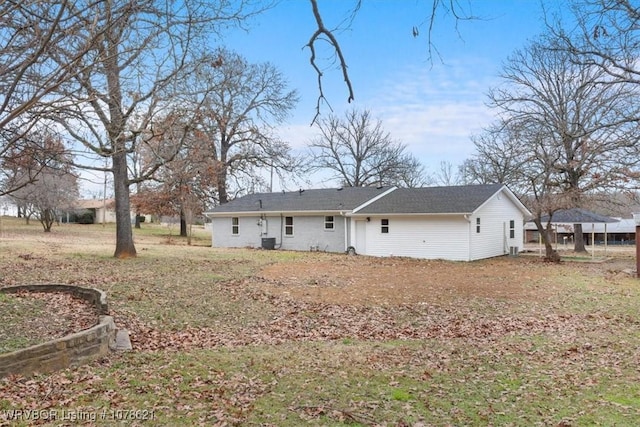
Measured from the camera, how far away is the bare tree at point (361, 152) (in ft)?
123

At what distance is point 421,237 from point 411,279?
7773 millimetres

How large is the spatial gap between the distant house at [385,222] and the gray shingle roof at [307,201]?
5cm

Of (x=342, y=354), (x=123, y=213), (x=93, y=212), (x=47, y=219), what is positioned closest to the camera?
(x=342, y=354)

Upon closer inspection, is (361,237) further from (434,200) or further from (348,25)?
(348,25)

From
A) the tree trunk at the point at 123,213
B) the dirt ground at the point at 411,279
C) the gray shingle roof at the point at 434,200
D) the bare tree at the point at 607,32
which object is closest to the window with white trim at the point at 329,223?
the gray shingle roof at the point at 434,200

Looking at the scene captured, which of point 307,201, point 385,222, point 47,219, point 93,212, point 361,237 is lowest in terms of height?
point 361,237

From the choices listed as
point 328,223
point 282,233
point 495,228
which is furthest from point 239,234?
point 495,228

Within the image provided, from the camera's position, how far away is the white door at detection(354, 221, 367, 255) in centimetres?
2330

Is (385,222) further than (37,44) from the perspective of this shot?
Yes

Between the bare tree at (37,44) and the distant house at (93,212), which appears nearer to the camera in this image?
the bare tree at (37,44)

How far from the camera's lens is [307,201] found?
26.1m

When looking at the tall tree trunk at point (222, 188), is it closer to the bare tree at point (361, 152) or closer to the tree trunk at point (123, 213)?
the bare tree at point (361, 152)

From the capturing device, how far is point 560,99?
2436cm

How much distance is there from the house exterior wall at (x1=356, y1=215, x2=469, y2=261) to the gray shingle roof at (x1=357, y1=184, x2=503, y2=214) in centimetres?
46
